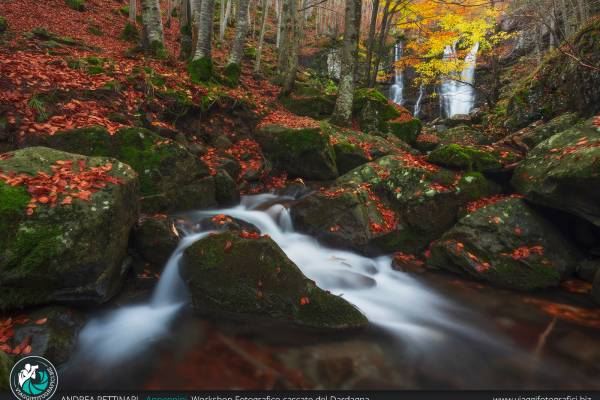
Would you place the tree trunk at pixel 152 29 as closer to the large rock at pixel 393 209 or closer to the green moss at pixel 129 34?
the green moss at pixel 129 34

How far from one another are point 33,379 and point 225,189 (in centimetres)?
485

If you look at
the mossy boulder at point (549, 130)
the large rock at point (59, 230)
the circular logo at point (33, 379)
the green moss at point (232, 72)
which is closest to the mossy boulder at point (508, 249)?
the mossy boulder at point (549, 130)

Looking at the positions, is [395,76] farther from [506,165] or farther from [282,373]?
[282,373]

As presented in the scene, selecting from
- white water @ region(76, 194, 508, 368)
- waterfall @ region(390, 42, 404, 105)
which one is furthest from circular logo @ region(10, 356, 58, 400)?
waterfall @ region(390, 42, 404, 105)

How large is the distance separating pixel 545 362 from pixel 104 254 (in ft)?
17.9

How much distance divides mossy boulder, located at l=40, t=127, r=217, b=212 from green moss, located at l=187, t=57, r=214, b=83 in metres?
4.26

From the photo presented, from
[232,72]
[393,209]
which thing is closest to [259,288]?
[393,209]

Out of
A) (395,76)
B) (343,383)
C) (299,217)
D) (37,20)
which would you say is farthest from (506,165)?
(395,76)

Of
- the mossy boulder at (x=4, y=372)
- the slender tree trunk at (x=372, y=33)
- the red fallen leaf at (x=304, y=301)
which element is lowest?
the mossy boulder at (x=4, y=372)

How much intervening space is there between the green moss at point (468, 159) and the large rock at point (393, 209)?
0.32 meters

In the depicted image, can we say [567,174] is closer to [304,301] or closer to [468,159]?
[468,159]

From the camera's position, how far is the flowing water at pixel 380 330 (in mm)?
3695

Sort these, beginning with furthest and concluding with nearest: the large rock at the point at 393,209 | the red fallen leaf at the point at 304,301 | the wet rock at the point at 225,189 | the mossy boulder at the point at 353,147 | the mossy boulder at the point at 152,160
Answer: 1. the mossy boulder at the point at 353,147
2. the wet rock at the point at 225,189
3. the large rock at the point at 393,209
4. the mossy boulder at the point at 152,160
5. the red fallen leaf at the point at 304,301

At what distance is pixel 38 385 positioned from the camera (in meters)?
3.03
